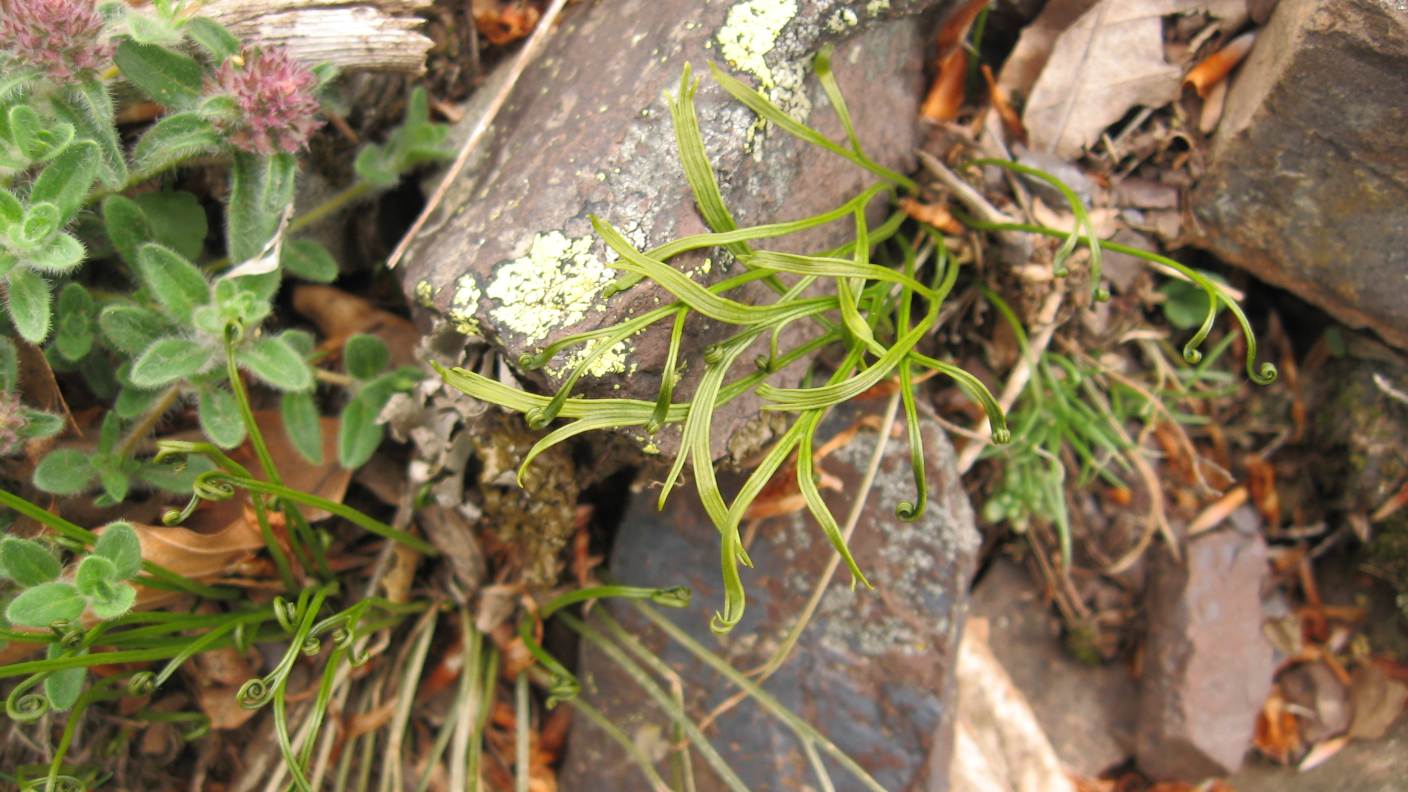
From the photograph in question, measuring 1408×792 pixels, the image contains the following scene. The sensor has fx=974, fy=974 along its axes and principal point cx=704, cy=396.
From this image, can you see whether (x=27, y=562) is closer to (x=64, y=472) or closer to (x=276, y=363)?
(x=64, y=472)

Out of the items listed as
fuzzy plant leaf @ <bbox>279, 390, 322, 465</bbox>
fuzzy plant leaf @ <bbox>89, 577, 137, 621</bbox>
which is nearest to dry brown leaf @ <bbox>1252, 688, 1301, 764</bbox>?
fuzzy plant leaf @ <bbox>279, 390, 322, 465</bbox>

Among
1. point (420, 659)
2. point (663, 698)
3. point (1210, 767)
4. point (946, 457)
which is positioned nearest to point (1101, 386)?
point (946, 457)

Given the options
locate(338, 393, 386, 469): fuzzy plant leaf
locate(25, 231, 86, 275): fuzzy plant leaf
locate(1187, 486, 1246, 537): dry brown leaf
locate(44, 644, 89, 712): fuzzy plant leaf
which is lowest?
locate(1187, 486, 1246, 537): dry brown leaf

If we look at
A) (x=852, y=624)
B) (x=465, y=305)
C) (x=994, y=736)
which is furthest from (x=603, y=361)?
(x=994, y=736)

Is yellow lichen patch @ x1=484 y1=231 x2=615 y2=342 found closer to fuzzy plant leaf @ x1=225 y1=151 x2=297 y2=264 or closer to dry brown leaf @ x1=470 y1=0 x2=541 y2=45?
fuzzy plant leaf @ x1=225 y1=151 x2=297 y2=264

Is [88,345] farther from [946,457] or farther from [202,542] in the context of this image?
[946,457]

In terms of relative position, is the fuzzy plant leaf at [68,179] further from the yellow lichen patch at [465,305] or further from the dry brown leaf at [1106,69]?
the dry brown leaf at [1106,69]

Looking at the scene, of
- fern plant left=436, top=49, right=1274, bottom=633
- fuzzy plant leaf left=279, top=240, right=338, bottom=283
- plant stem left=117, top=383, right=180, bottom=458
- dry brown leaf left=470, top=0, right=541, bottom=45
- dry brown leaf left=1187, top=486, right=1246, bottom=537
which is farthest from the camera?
dry brown leaf left=1187, top=486, right=1246, bottom=537
